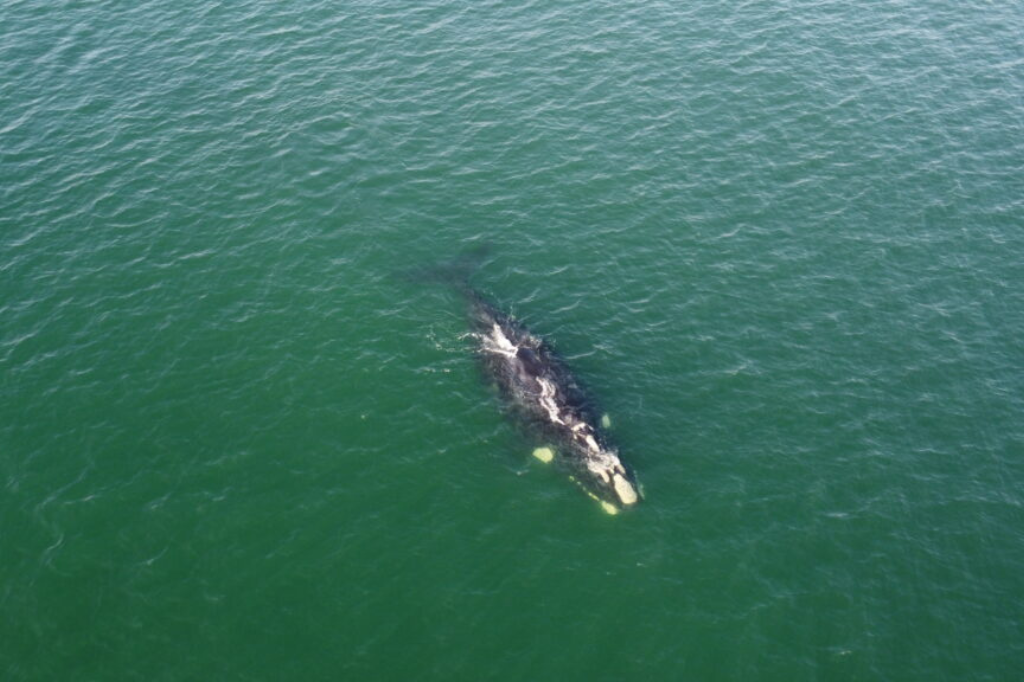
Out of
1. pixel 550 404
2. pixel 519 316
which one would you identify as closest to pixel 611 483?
pixel 550 404

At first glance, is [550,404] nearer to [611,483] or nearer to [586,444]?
[586,444]

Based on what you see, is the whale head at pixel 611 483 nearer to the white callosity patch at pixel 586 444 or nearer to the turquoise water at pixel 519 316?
the white callosity patch at pixel 586 444

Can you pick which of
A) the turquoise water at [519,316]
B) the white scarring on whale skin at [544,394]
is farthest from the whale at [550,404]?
the turquoise water at [519,316]

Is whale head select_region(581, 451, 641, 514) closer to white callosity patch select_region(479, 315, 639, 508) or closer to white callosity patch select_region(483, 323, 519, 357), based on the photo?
white callosity patch select_region(479, 315, 639, 508)

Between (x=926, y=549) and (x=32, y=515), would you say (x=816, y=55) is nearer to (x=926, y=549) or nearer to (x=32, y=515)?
(x=926, y=549)

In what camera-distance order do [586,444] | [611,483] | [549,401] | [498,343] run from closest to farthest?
1. [611,483]
2. [586,444]
3. [549,401]
4. [498,343]

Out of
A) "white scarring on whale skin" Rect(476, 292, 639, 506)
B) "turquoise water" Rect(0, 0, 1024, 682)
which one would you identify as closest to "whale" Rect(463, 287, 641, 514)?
"white scarring on whale skin" Rect(476, 292, 639, 506)

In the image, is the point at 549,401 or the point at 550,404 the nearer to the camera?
the point at 550,404
